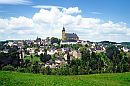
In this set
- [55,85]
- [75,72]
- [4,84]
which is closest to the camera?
[4,84]

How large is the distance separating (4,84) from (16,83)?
1119 millimetres

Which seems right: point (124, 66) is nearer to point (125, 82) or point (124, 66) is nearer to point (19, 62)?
point (19, 62)

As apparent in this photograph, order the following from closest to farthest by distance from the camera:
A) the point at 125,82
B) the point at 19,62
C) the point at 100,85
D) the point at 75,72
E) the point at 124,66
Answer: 1. the point at 100,85
2. the point at 125,82
3. the point at 75,72
4. the point at 124,66
5. the point at 19,62

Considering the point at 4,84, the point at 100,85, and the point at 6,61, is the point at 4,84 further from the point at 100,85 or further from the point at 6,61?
the point at 6,61

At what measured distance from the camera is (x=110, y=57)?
17188 cm

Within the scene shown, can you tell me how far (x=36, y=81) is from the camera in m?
22.6

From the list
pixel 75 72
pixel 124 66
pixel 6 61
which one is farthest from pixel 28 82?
pixel 6 61

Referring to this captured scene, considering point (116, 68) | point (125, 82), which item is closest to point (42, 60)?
point (116, 68)

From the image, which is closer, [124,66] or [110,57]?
[124,66]

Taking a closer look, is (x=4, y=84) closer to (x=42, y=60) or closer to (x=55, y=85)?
(x=55, y=85)

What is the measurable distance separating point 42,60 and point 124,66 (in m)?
75.1

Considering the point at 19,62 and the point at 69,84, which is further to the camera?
the point at 19,62

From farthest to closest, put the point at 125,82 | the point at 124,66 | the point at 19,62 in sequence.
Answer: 1. the point at 19,62
2. the point at 124,66
3. the point at 125,82

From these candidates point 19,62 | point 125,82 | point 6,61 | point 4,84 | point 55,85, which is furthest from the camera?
point 19,62
